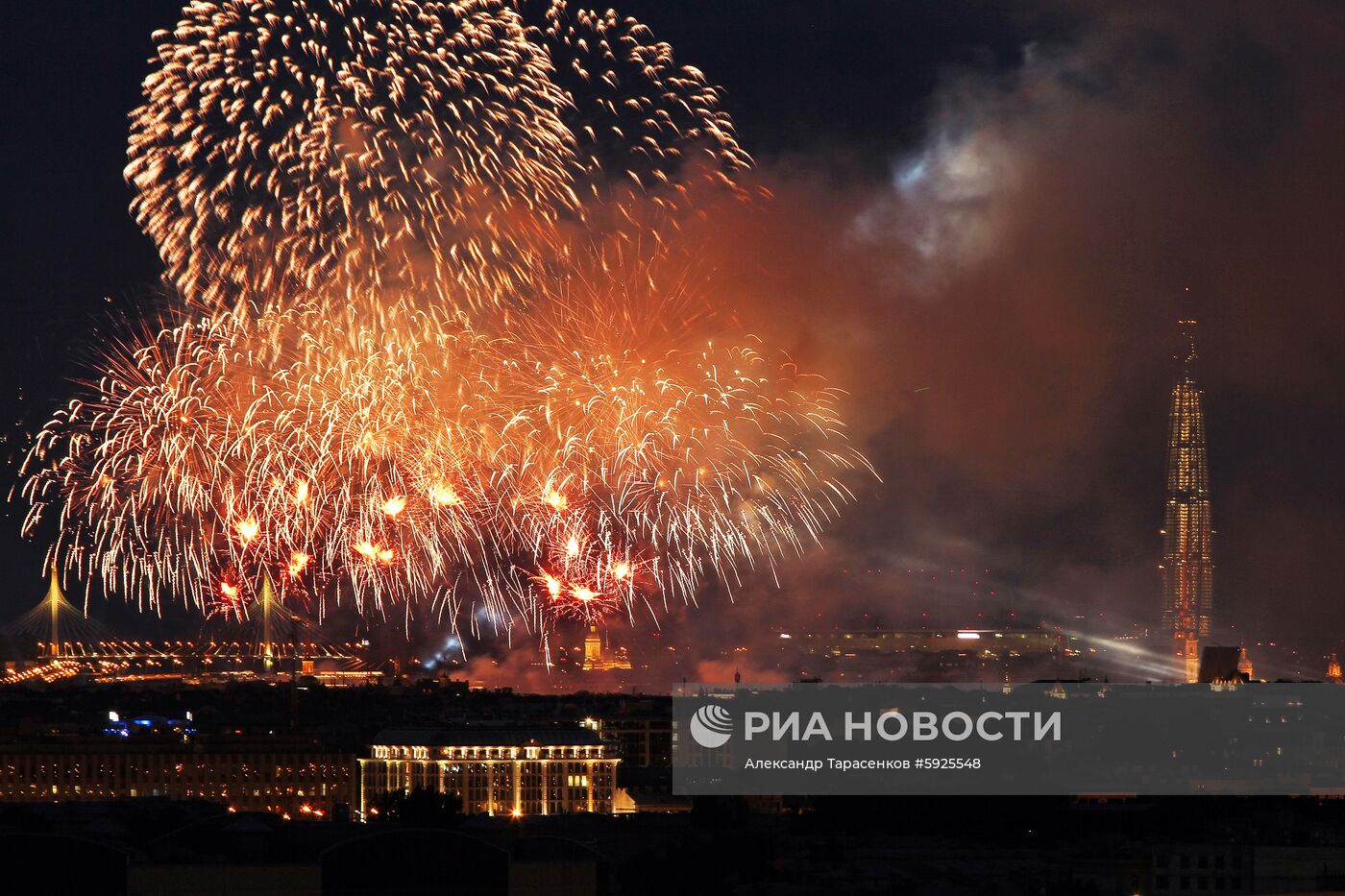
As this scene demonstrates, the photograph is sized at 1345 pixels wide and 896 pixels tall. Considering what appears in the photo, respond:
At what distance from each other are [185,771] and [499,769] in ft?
26.7

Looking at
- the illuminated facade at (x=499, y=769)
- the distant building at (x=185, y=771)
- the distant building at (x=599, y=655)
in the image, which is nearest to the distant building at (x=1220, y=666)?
the distant building at (x=599, y=655)

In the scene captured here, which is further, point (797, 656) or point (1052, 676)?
point (1052, 676)

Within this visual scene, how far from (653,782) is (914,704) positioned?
42.6 ft

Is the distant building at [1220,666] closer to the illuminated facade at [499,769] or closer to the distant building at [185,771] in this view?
the illuminated facade at [499,769]

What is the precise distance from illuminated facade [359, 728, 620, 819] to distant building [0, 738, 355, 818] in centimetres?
115

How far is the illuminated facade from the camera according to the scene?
220 ft

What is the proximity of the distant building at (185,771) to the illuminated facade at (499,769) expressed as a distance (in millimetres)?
1149

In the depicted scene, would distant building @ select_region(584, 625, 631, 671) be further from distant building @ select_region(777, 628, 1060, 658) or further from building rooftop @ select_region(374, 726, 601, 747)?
building rooftop @ select_region(374, 726, 601, 747)

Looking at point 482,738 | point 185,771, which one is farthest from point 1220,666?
point 185,771

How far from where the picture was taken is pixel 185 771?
227 ft

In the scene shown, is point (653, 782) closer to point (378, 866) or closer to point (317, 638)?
point (378, 866)

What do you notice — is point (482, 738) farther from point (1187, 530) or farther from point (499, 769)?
point (1187, 530)

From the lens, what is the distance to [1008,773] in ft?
186

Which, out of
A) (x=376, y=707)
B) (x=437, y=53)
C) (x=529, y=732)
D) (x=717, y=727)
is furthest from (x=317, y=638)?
(x=437, y=53)
